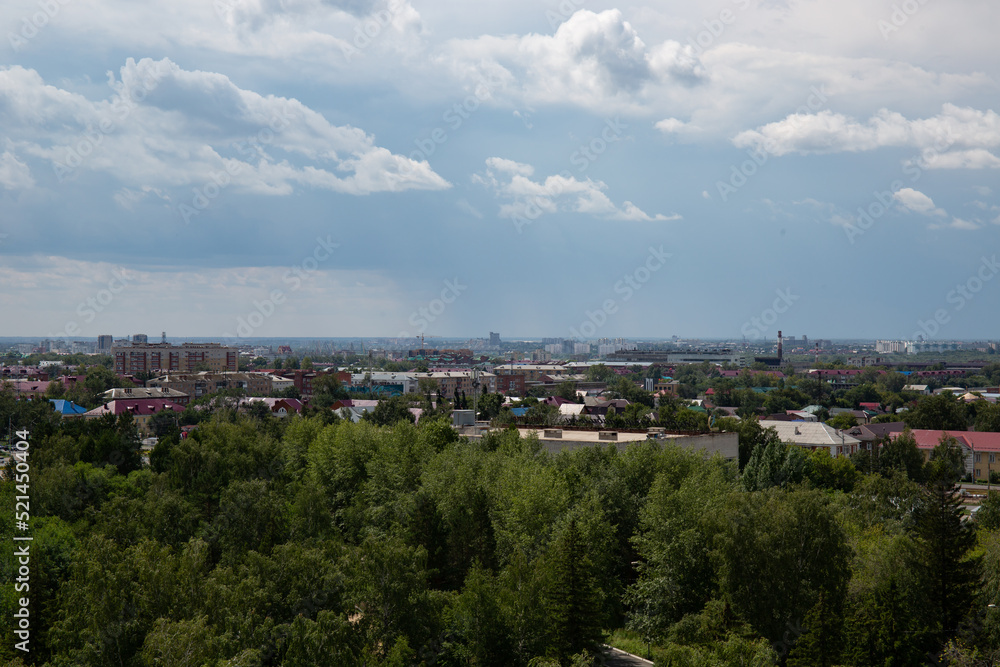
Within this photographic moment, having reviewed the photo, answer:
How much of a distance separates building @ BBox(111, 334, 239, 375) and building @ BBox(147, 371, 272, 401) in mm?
28681

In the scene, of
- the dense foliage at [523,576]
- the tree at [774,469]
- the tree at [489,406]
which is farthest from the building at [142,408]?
the tree at [774,469]

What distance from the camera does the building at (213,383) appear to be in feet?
421

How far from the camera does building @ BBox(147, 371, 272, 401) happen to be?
12838cm

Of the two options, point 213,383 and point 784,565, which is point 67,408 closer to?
point 213,383

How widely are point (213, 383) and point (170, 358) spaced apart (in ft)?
125

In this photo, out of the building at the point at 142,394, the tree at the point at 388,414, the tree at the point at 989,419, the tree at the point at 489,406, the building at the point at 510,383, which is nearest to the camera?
the tree at the point at 388,414

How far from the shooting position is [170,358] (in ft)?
556

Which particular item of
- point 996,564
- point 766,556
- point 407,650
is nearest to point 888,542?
point 996,564

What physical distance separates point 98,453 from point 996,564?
42052 millimetres

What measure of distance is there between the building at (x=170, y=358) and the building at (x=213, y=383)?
28681 mm

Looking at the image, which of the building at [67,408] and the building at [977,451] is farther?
the building at [67,408]

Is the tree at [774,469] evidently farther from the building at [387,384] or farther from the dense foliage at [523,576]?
the building at [387,384]

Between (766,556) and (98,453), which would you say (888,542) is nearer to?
(766,556)

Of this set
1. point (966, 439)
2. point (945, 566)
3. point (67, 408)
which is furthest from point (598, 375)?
point (945, 566)
